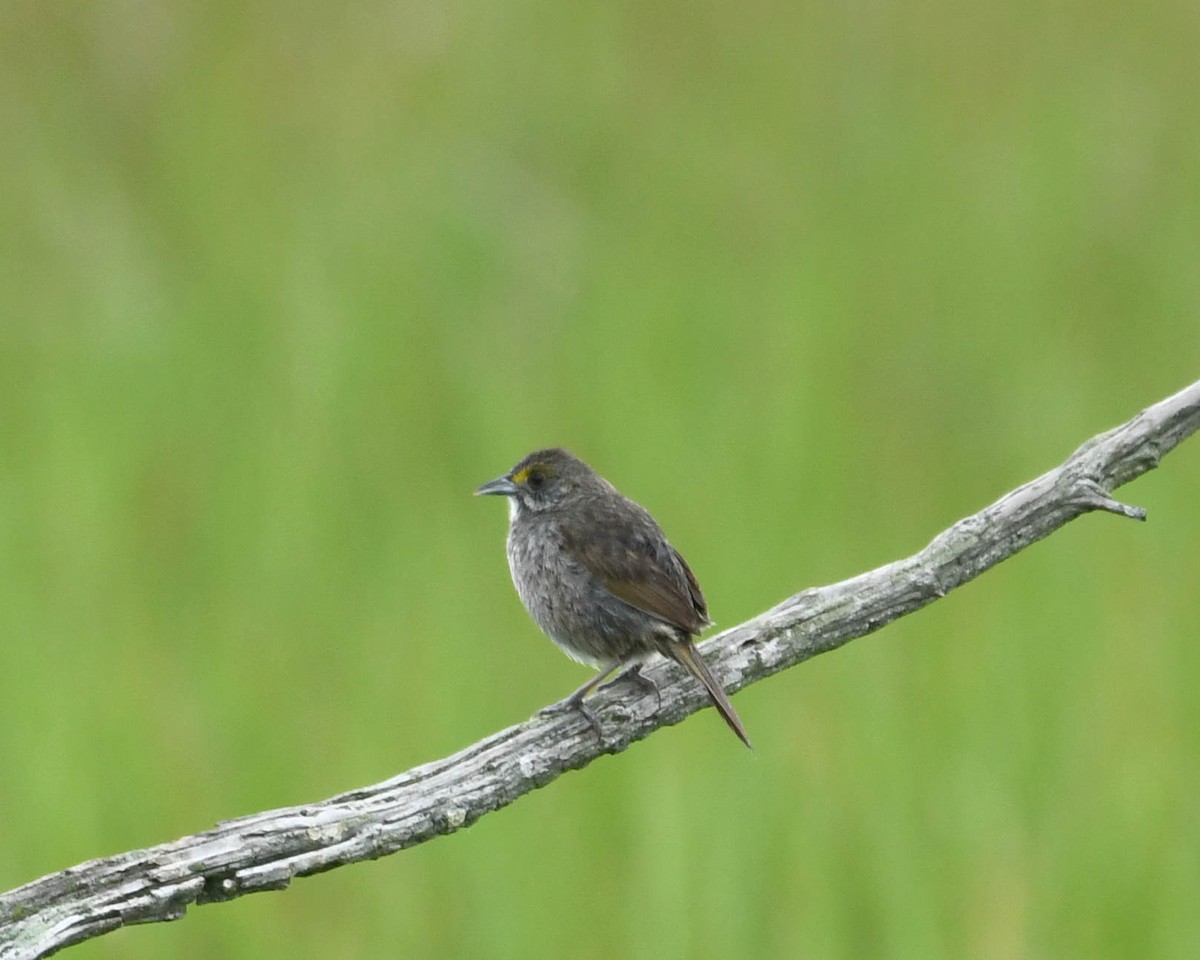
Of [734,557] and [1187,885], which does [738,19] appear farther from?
[1187,885]

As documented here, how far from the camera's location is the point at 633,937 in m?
5.21

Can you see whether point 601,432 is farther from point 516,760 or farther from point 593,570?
point 516,760

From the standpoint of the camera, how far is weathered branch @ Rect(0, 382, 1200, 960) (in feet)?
7.91

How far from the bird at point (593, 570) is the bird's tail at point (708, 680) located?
149 mm

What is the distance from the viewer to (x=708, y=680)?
356cm

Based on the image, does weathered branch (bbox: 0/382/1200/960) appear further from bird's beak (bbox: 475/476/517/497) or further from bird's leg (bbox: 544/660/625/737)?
bird's beak (bbox: 475/476/517/497)

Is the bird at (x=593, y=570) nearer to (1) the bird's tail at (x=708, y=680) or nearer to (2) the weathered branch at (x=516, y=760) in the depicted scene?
(1) the bird's tail at (x=708, y=680)

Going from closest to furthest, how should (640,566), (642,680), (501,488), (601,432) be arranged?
(642,680) → (640,566) → (501,488) → (601,432)

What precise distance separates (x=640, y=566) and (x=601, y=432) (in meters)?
2.39

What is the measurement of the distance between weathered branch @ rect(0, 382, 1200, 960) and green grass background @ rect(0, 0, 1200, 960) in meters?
1.85

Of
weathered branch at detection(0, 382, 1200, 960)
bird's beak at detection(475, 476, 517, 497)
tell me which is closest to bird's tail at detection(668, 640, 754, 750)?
weathered branch at detection(0, 382, 1200, 960)

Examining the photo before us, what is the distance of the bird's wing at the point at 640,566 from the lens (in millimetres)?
4141

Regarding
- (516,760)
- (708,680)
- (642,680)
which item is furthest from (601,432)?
(516,760)

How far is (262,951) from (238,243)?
345 centimetres
